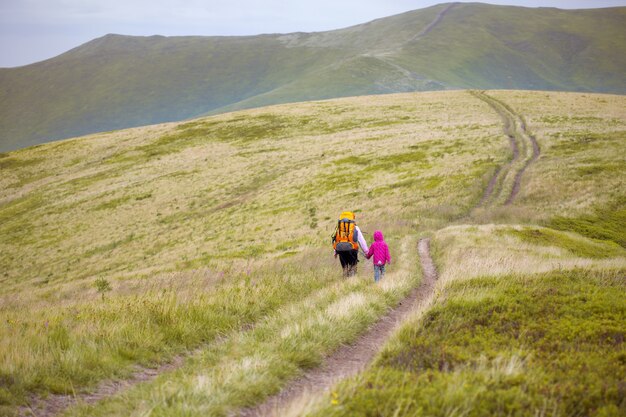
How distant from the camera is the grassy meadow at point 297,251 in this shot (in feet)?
19.7

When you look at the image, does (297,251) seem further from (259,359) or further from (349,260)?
(259,359)

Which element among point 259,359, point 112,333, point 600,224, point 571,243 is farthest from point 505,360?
point 600,224

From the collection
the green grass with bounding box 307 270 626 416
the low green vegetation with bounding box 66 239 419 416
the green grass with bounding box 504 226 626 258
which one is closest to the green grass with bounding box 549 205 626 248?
the green grass with bounding box 504 226 626 258

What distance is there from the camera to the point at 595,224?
26.5m

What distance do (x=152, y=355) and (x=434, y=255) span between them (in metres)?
14.6

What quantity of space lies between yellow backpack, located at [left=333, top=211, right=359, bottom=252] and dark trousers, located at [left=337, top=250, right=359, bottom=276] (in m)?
0.25

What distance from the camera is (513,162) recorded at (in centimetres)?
4462

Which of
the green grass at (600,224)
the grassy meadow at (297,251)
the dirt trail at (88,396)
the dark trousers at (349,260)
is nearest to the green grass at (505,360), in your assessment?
the grassy meadow at (297,251)

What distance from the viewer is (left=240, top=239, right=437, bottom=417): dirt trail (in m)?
5.69

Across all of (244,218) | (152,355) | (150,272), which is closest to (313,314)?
(152,355)

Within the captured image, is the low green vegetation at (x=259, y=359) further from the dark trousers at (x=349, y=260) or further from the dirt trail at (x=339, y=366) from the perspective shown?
the dark trousers at (x=349, y=260)

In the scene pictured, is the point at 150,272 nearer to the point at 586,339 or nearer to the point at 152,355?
the point at 152,355

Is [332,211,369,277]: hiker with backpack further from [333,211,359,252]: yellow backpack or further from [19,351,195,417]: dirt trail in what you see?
[19,351,195,417]: dirt trail

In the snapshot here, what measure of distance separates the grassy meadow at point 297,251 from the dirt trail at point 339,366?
190 mm
